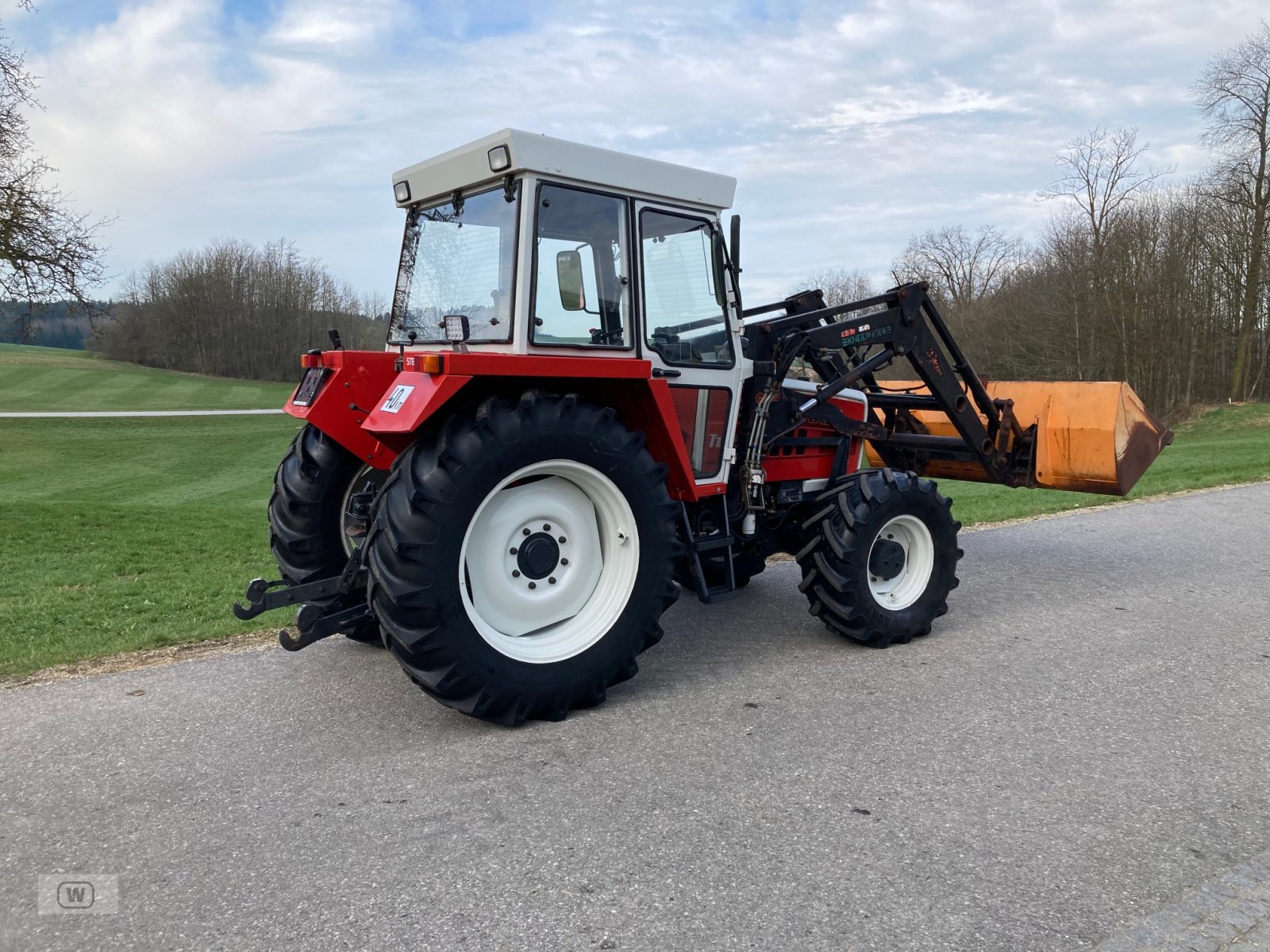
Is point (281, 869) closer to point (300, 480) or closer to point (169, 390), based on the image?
point (300, 480)

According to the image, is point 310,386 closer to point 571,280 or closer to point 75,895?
point 571,280

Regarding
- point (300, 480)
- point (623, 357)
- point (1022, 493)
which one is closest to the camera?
point (623, 357)

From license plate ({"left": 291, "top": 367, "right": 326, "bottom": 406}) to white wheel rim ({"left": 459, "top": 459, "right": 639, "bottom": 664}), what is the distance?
1272mm

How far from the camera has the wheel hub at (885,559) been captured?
558 cm

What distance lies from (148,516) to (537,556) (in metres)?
8.87

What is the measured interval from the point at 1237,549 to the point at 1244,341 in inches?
966

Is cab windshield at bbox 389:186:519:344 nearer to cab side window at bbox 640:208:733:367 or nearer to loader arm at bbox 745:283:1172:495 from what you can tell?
cab side window at bbox 640:208:733:367

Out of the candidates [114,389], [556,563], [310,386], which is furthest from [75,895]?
[114,389]

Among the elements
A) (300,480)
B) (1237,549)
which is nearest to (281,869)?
(300,480)

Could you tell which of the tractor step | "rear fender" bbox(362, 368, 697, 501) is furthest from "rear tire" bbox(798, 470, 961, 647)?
"rear fender" bbox(362, 368, 697, 501)

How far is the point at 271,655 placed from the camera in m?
5.16

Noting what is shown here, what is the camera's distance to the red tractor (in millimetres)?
3955

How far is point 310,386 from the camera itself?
16.2 ft

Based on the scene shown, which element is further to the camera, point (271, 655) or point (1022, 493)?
point (1022, 493)
